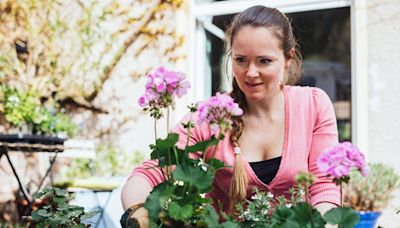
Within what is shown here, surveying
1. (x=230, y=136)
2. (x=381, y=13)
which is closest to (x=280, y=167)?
(x=230, y=136)

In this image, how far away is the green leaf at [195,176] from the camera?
853 mm

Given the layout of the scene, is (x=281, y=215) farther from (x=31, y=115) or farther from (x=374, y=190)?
(x=31, y=115)

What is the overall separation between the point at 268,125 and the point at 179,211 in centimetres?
74

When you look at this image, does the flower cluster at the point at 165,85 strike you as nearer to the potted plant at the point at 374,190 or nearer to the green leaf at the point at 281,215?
the green leaf at the point at 281,215

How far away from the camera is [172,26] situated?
4.04 metres

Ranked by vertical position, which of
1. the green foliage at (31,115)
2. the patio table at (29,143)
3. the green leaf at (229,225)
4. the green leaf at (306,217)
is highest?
the green leaf at (306,217)

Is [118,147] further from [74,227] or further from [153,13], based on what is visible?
[74,227]

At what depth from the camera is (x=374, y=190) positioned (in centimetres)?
319

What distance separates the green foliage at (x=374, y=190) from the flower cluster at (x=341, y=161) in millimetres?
2406

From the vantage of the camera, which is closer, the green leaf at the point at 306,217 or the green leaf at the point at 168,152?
the green leaf at the point at 306,217

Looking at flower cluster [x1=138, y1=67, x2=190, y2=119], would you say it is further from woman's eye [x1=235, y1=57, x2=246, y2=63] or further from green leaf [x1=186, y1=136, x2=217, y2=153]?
woman's eye [x1=235, y1=57, x2=246, y2=63]

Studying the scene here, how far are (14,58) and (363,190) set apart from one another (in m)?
2.94

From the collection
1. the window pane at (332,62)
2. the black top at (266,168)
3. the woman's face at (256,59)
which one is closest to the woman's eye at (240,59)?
the woman's face at (256,59)

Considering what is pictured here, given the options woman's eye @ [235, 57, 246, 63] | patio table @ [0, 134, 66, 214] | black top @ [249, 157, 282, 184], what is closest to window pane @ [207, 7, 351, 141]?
patio table @ [0, 134, 66, 214]
